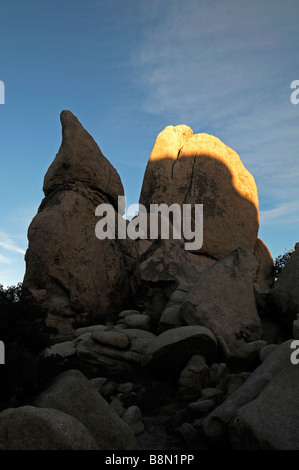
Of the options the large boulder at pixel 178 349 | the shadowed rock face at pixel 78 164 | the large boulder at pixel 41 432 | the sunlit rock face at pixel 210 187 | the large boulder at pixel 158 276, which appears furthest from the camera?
the sunlit rock face at pixel 210 187

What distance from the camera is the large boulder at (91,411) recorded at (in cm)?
736

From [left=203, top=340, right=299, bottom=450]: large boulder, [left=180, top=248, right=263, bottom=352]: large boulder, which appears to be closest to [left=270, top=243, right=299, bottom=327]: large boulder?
[left=180, top=248, right=263, bottom=352]: large boulder

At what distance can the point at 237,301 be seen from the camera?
42.8 ft

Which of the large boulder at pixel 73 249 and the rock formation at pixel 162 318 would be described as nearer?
the rock formation at pixel 162 318

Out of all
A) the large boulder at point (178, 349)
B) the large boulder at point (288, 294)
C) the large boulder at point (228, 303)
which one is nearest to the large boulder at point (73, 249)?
the large boulder at point (228, 303)

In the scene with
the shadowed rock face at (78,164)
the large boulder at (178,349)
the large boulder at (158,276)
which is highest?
the shadowed rock face at (78,164)

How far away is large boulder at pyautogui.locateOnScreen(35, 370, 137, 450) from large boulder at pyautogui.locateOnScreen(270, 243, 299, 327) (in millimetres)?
6790

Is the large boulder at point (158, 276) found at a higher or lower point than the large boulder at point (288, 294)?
higher

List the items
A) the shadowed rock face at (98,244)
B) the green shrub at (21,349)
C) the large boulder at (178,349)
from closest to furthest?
the green shrub at (21,349), the large boulder at (178,349), the shadowed rock face at (98,244)

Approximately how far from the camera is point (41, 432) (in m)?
5.71

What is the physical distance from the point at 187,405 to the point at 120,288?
10.9m

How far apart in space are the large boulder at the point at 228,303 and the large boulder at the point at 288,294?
705mm

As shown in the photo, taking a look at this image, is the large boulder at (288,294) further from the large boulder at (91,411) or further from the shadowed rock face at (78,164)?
the shadowed rock face at (78,164)
